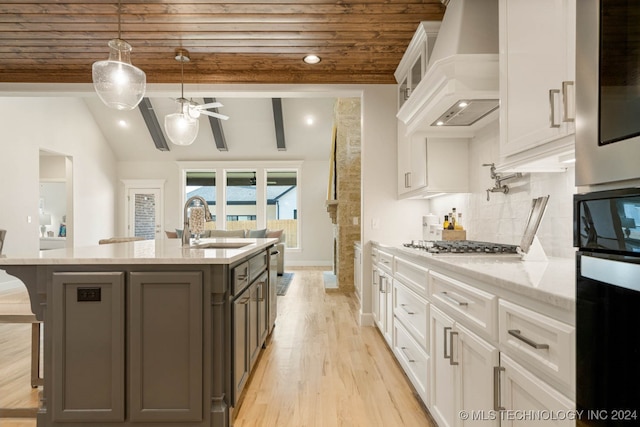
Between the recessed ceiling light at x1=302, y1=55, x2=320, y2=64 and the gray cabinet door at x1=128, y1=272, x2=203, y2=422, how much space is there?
252 centimetres

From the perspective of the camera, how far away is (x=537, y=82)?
1.46 metres

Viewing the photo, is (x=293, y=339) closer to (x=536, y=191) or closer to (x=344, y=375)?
(x=344, y=375)

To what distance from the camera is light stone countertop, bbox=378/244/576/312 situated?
37.8 inches

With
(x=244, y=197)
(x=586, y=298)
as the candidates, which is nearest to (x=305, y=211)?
(x=244, y=197)

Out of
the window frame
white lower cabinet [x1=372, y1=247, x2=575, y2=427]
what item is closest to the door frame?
the window frame

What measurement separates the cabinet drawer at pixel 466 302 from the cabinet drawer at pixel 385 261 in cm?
98

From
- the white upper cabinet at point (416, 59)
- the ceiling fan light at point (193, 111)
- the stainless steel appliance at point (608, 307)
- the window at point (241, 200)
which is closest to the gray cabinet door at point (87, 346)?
the stainless steel appliance at point (608, 307)

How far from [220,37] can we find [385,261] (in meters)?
2.44

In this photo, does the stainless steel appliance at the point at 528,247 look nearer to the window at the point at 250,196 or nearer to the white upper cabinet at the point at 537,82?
the white upper cabinet at the point at 537,82

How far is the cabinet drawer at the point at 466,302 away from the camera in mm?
1266

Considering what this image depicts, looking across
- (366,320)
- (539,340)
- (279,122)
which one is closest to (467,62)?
(539,340)

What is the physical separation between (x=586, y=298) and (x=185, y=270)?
1.60 m

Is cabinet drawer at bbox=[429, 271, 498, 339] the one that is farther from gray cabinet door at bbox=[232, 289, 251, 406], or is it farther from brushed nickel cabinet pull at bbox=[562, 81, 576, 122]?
gray cabinet door at bbox=[232, 289, 251, 406]

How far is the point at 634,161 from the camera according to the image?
66 cm
